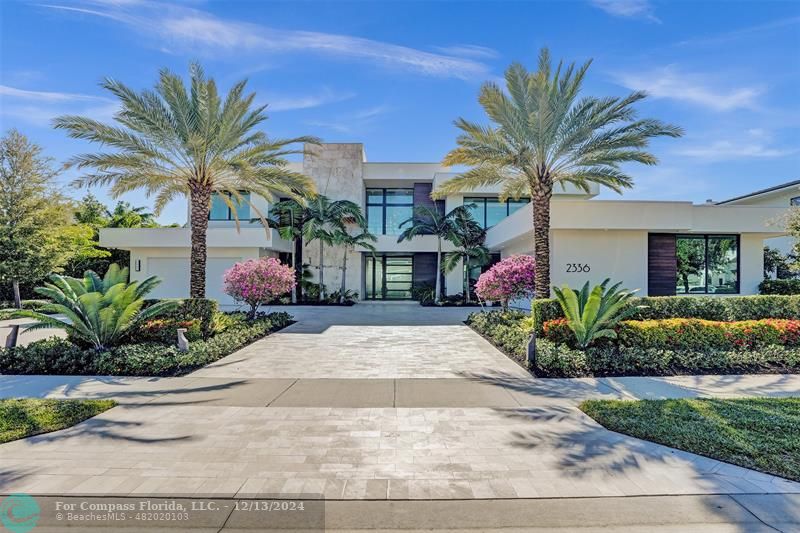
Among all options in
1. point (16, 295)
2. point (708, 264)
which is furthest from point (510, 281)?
point (16, 295)

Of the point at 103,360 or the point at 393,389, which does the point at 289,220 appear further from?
the point at 393,389

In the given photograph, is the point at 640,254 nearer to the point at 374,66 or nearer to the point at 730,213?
the point at 730,213

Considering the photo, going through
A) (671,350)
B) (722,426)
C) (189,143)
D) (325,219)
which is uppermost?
(189,143)

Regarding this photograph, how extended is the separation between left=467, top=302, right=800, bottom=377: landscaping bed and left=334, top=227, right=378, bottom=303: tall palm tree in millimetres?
13891

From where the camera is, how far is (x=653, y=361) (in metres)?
7.77

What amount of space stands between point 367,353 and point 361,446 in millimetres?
5162

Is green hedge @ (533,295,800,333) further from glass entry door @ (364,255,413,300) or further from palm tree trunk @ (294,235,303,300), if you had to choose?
palm tree trunk @ (294,235,303,300)

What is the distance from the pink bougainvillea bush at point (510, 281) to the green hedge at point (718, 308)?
2916mm

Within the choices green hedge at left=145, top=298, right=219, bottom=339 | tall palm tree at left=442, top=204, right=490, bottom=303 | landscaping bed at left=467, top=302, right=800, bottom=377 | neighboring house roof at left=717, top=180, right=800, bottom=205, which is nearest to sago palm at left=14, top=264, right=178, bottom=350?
green hedge at left=145, top=298, right=219, bottom=339

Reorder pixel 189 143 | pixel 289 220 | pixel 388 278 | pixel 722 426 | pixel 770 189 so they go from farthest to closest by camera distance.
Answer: pixel 388 278 → pixel 770 189 → pixel 289 220 → pixel 189 143 → pixel 722 426

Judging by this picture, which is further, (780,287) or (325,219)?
(325,219)

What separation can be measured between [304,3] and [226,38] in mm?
2290

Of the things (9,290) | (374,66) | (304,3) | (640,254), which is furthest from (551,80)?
(9,290)

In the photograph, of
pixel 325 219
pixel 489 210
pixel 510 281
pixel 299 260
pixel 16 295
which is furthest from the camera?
pixel 299 260
